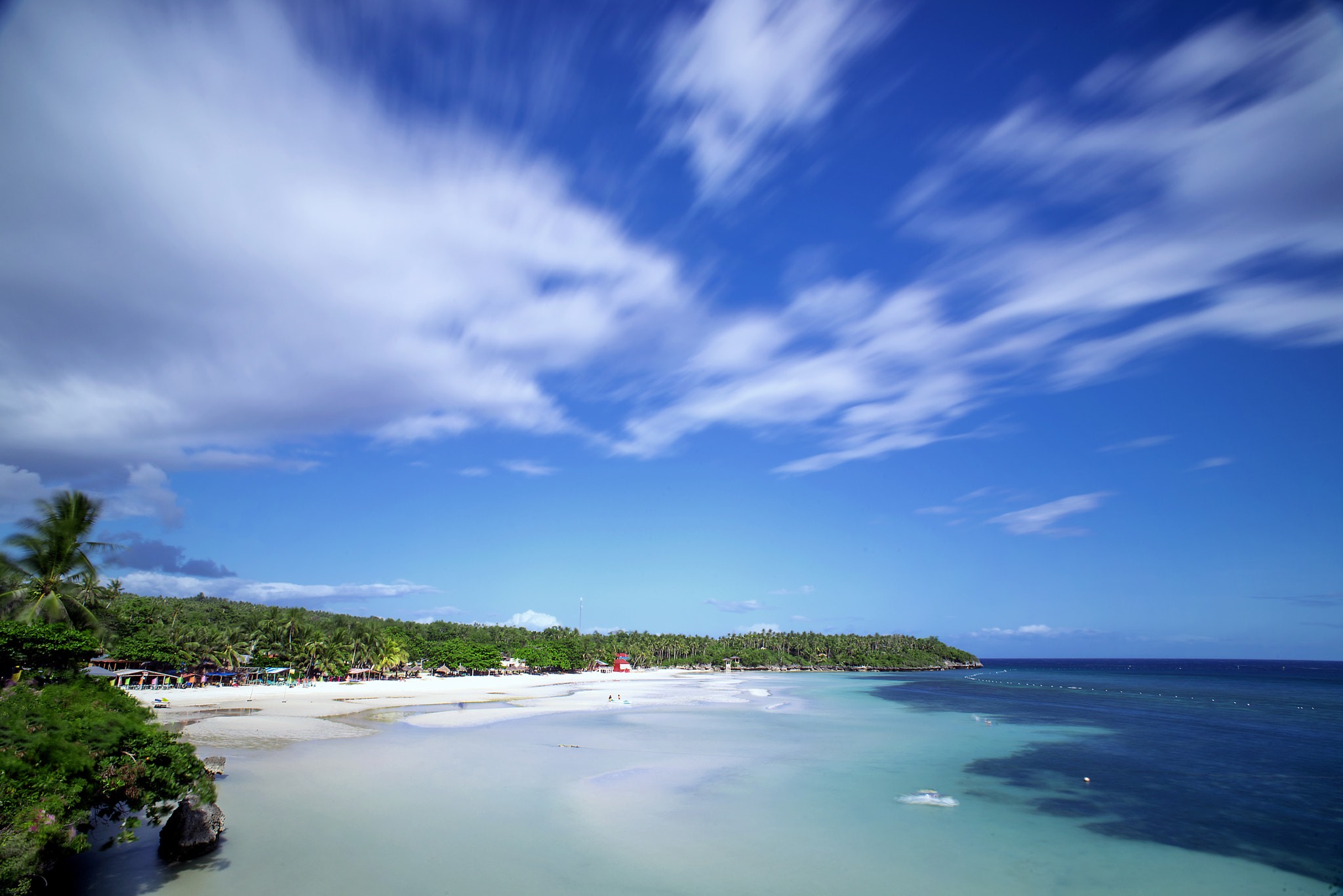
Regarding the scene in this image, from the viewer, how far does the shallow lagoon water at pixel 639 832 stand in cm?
1380

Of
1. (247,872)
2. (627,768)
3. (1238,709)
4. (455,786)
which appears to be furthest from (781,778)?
(1238,709)

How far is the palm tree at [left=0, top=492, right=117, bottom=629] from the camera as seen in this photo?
2473 cm

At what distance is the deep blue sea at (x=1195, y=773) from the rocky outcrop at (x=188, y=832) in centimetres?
2424

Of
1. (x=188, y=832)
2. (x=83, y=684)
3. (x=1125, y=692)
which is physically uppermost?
(x=83, y=684)

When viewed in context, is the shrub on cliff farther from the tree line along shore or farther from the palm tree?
the palm tree

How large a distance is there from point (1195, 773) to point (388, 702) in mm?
49711

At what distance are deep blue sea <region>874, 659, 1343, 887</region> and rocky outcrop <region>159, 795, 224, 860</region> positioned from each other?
79.5 ft

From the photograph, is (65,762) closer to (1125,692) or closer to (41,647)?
(41,647)

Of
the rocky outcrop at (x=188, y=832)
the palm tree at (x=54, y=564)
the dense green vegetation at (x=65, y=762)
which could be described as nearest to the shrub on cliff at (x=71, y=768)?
the dense green vegetation at (x=65, y=762)

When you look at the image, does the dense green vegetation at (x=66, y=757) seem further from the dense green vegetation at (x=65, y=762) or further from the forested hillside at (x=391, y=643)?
the forested hillside at (x=391, y=643)

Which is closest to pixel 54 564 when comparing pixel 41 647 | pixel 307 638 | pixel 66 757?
pixel 41 647

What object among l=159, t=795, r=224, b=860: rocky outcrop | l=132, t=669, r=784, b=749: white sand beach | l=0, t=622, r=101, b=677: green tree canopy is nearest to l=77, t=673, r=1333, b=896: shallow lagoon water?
l=159, t=795, r=224, b=860: rocky outcrop

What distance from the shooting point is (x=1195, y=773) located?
2912 centimetres

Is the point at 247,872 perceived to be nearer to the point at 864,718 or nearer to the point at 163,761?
the point at 163,761
